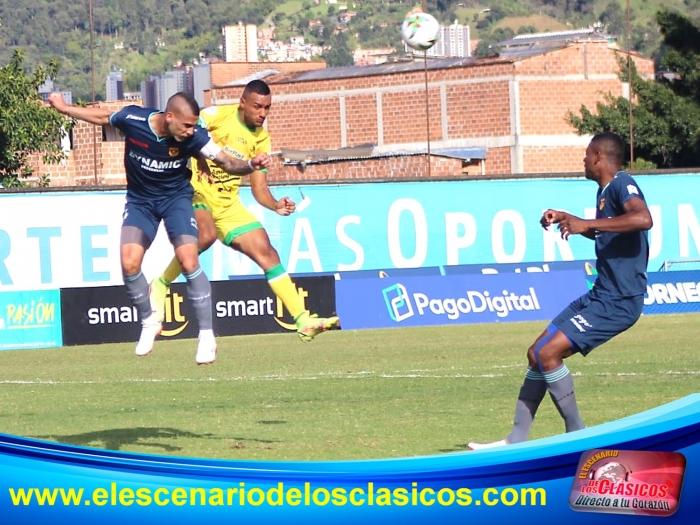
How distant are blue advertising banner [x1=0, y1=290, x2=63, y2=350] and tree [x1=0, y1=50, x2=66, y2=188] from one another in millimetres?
8811

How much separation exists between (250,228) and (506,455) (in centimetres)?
583

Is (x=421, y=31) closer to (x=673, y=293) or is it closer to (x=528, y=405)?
(x=673, y=293)

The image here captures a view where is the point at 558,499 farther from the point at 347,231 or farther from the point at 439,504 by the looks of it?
the point at 347,231

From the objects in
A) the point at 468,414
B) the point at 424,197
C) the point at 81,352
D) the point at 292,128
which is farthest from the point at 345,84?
the point at 468,414

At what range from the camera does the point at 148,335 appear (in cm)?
1051

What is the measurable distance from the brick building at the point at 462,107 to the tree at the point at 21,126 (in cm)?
2747

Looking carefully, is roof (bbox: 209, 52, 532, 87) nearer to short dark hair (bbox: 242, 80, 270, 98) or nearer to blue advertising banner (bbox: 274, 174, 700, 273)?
blue advertising banner (bbox: 274, 174, 700, 273)

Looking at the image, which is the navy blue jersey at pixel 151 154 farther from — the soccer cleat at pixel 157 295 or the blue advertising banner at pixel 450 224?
the blue advertising banner at pixel 450 224

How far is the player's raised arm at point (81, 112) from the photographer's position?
9.49 meters

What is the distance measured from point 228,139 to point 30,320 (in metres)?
14.8

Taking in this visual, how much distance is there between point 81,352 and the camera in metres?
22.6

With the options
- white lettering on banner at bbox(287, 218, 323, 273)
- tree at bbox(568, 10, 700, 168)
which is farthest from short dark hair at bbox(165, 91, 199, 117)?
tree at bbox(568, 10, 700, 168)

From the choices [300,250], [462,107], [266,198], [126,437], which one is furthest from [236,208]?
[462,107]

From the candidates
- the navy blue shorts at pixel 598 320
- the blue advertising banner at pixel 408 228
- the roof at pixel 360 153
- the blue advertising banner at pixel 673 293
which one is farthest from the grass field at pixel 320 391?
the roof at pixel 360 153
